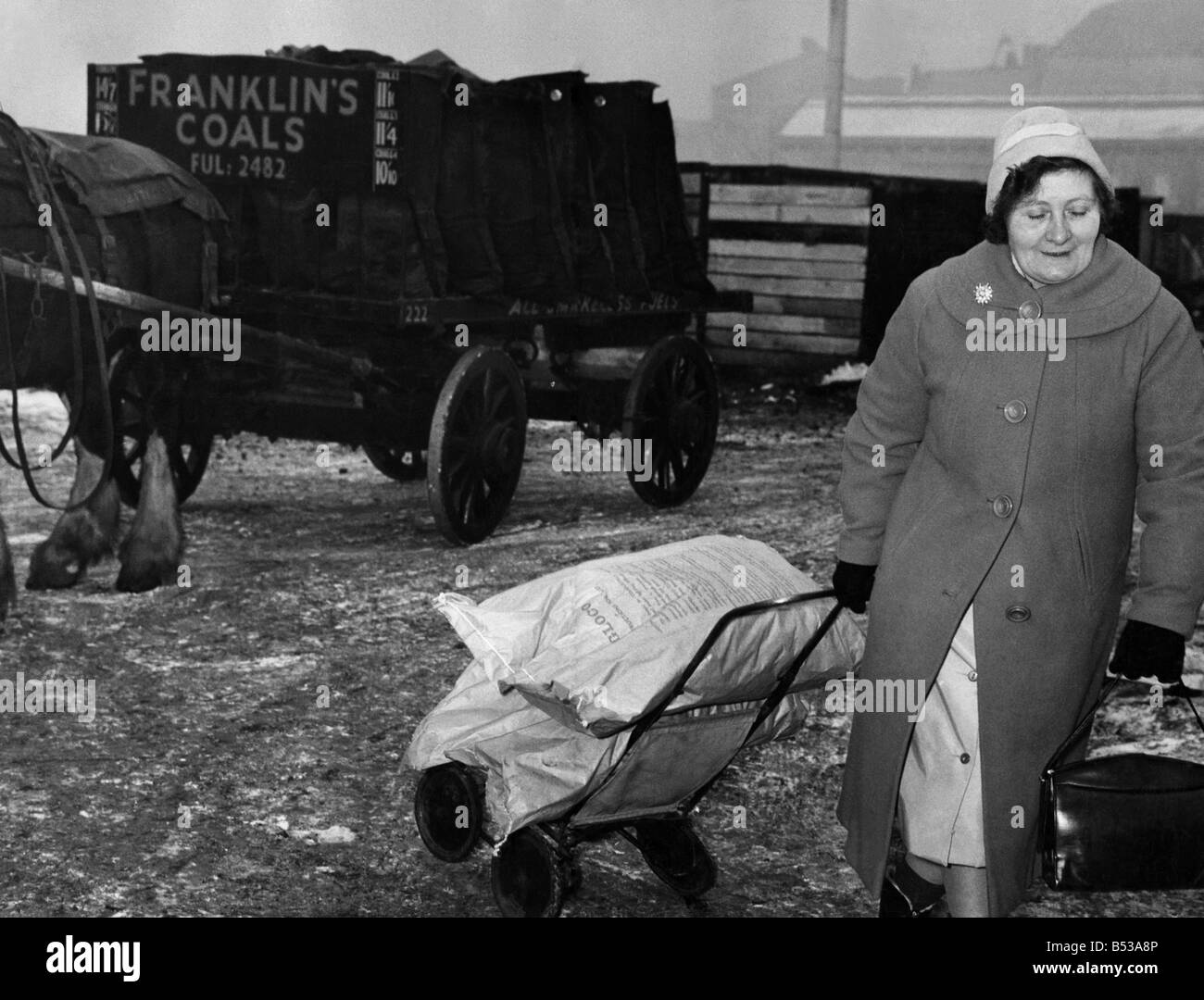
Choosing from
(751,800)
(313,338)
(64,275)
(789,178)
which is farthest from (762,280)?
(751,800)

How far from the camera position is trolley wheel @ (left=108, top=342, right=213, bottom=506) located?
7570mm

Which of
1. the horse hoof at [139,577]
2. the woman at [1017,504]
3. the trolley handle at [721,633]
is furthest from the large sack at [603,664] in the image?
the horse hoof at [139,577]

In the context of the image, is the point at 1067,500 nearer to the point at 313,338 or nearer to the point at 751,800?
the point at 751,800

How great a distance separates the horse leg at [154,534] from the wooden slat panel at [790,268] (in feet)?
31.1

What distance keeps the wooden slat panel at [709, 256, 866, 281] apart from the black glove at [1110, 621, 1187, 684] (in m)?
12.9

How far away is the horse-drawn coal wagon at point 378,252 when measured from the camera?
7742mm

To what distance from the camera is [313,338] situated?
8.29 meters

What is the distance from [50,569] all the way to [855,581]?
468 centimetres

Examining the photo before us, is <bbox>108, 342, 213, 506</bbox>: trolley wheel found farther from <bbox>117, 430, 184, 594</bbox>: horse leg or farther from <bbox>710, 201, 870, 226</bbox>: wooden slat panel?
<bbox>710, 201, 870, 226</bbox>: wooden slat panel

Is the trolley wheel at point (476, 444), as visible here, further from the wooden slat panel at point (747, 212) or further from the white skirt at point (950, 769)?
the wooden slat panel at point (747, 212)

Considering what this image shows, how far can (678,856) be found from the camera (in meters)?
4.17

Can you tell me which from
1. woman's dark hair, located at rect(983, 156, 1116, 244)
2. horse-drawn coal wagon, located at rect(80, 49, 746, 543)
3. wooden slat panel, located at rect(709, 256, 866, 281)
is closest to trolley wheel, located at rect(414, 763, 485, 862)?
woman's dark hair, located at rect(983, 156, 1116, 244)

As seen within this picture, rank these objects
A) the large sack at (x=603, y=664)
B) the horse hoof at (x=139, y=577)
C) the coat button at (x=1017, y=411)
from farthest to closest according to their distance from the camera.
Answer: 1. the horse hoof at (x=139, y=577)
2. the large sack at (x=603, y=664)
3. the coat button at (x=1017, y=411)

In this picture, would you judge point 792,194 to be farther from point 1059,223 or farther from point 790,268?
point 1059,223
